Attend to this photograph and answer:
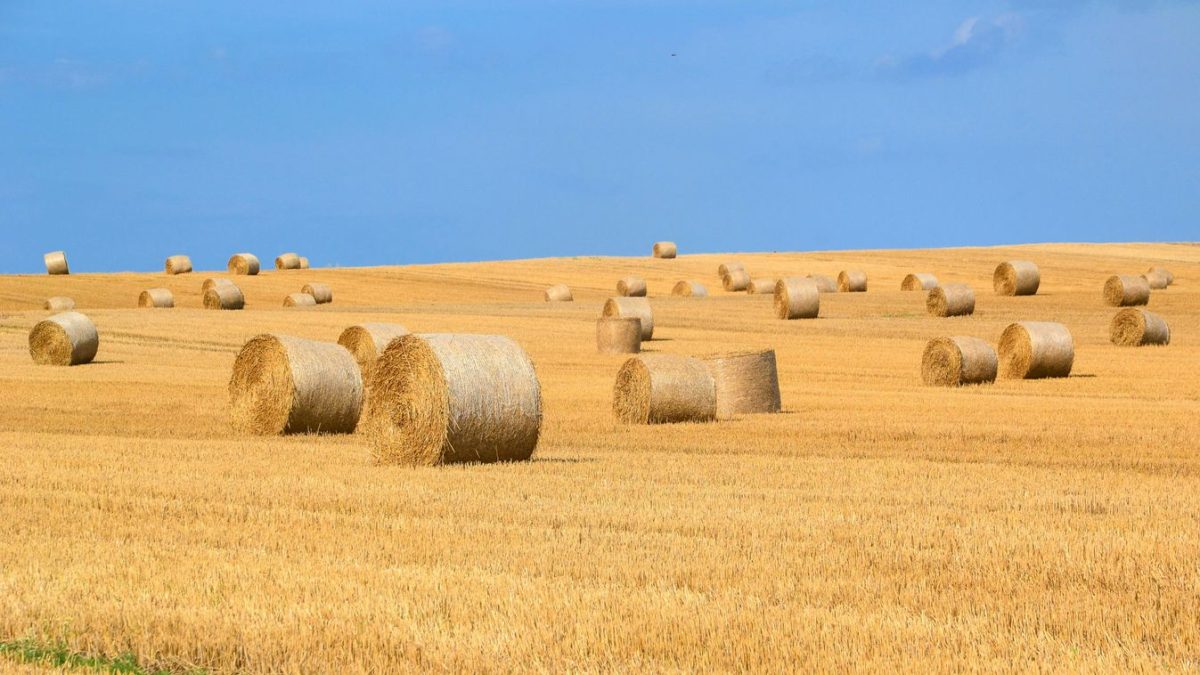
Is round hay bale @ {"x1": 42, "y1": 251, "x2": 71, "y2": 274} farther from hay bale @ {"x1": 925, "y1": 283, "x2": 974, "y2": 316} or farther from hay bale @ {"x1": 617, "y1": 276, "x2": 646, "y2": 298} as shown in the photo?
hay bale @ {"x1": 925, "y1": 283, "x2": 974, "y2": 316}

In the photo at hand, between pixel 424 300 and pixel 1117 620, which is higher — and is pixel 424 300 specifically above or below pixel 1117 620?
above

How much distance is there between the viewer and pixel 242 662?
5.92 metres

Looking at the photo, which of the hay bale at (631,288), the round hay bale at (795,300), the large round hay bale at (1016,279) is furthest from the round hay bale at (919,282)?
the round hay bale at (795,300)

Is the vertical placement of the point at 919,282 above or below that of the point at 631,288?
below

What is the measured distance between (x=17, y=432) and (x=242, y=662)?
11.3 metres

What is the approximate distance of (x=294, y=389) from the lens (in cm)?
1631

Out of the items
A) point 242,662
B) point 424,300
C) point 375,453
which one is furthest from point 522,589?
point 424,300

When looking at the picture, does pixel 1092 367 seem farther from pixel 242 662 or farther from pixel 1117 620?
pixel 242 662

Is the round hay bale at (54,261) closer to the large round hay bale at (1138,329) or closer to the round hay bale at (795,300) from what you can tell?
the round hay bale at (795,300)

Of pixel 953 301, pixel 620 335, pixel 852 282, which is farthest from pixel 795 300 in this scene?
pixel 852 282

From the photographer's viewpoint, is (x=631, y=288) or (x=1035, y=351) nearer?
(x=1035, y=351)

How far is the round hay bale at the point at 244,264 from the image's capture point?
5728cm

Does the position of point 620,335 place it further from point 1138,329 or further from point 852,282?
point 852,282

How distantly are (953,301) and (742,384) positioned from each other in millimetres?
21184
